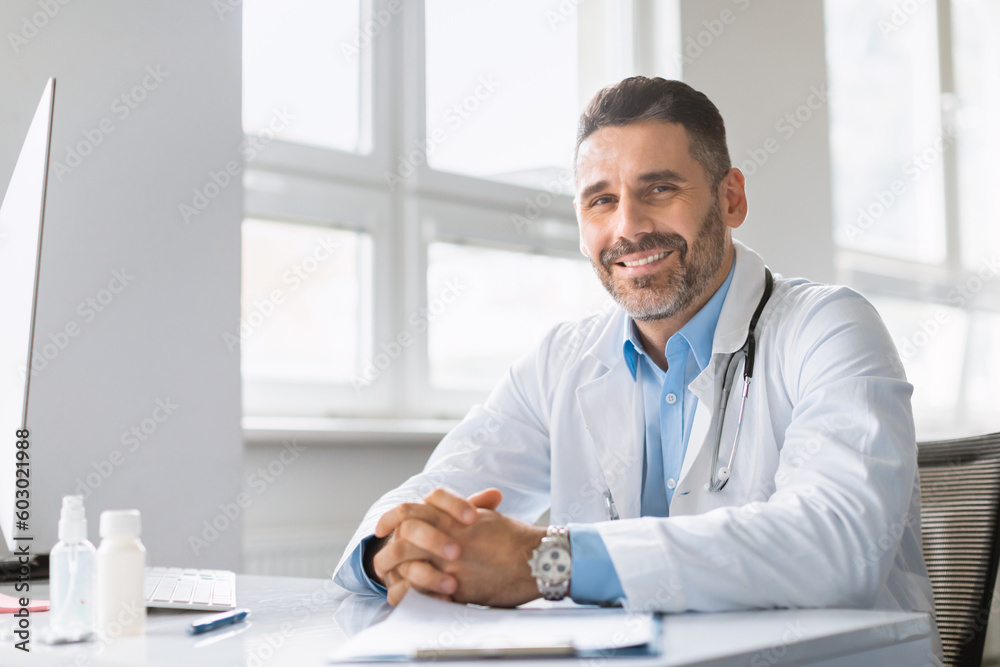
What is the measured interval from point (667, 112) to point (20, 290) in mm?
1148

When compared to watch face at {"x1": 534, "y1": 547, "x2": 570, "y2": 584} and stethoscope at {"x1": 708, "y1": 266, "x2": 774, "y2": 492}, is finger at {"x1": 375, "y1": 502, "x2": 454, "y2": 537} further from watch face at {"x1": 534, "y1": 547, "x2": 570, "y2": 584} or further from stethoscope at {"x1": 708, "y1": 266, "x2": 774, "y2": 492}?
stethoscope at {"x1": 708, "y1": 266, "x2": 774, "y2": 492}

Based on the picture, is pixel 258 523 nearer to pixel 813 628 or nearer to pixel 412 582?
pixel 412 582

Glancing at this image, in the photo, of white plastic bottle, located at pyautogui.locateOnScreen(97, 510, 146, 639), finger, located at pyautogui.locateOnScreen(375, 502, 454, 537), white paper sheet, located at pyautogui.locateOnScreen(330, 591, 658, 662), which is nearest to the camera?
white paper sheet, located at pyautogui.locateOnScreen(330, 591, 658, 662)

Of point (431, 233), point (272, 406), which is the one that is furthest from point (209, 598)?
point (431, 233)

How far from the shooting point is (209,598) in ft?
3.87

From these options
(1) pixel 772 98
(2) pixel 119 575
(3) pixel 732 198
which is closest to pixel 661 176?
(3) pixel 732 198

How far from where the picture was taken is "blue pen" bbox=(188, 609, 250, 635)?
3.15 ft

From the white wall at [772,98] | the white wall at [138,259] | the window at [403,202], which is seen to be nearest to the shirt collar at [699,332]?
the white wall at [138,259]

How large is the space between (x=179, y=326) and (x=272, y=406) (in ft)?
2.59

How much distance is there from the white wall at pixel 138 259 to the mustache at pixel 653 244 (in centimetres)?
87

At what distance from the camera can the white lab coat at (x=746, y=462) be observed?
104cm

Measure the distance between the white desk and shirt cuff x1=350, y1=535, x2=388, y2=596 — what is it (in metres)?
0.22

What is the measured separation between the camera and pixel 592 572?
3.43 feet

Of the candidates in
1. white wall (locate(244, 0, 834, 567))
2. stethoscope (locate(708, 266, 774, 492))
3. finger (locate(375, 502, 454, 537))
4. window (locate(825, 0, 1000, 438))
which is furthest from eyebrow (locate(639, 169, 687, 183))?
window (locate(825, 0, 1000, 438))
